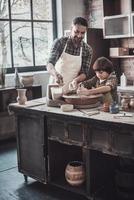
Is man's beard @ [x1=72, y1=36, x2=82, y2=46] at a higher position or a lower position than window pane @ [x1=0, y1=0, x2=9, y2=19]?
lower

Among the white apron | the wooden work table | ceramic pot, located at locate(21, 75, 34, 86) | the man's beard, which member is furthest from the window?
the wooden work table

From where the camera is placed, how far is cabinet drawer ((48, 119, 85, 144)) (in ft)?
8.90

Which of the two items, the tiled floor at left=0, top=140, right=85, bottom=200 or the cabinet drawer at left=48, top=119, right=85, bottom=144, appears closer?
the cabinet drawer at left=48, top=119, right=85, bottom=144

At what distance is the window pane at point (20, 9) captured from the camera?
5.40 metres

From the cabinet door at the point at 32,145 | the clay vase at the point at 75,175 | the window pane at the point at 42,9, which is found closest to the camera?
the clay vase at the point at 75,175

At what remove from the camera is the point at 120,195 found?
9.07 ft

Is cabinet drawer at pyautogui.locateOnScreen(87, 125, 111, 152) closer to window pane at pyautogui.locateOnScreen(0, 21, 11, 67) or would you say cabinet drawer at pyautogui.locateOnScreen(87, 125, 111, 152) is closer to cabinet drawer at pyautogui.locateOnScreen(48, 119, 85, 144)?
cabinet drawer at pyautogui.locateOnScreen(48, 119, 85, 144)

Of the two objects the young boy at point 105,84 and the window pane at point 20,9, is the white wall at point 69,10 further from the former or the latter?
the young boy at point 105,84

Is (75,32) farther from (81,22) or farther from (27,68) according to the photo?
(27,68)

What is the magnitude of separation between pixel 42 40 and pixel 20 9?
0.65 m

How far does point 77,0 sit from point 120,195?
4.06m

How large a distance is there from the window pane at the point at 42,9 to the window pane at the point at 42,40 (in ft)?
0.39

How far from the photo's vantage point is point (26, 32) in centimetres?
560

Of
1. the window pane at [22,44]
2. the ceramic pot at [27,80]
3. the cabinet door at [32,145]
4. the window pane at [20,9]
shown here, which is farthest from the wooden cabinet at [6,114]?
the cabinet door at [32,145]
